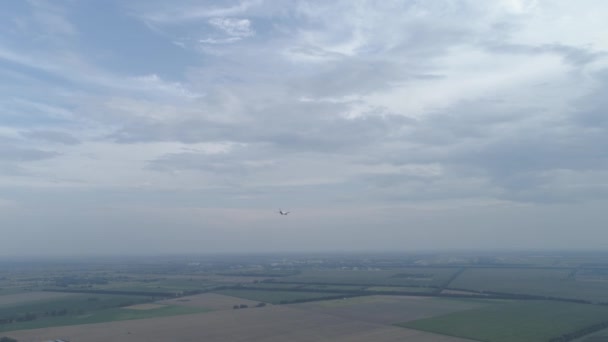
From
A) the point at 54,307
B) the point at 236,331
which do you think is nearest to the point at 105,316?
the point at 54,307

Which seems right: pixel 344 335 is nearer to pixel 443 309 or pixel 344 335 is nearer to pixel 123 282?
pixel 443 309

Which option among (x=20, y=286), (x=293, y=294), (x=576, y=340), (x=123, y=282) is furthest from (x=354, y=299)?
(x=20, y=286)

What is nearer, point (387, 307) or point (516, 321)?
point (516, 321)

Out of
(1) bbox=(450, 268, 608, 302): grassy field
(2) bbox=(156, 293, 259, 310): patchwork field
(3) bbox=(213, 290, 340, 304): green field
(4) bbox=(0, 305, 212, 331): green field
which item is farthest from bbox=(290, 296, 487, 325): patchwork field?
(1) bbox=(450, 268, 608, 302): grassy field

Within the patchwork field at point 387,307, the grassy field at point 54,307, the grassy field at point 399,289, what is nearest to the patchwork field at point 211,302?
the grassy field at point 54,307

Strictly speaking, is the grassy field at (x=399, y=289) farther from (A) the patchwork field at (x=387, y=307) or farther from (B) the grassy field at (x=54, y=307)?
(B) the grassy field at (x=54, y=307)

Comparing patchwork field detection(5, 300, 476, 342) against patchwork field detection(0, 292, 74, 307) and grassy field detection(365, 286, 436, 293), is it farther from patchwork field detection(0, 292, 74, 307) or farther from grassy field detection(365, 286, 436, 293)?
grassy field detection(365, 286, 436, 293)

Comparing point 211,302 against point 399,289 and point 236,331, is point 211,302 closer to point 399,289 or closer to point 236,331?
point 236,331
